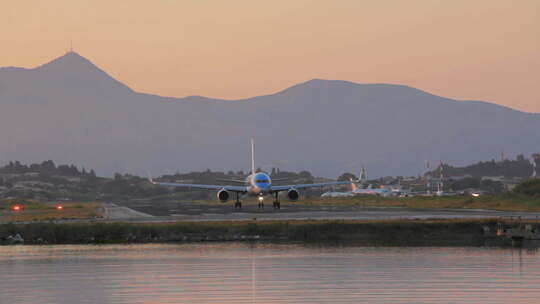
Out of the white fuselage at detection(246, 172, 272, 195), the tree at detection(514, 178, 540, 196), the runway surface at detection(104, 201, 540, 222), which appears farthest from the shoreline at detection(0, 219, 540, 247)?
the tree at detection(514, 178, 540, 196)

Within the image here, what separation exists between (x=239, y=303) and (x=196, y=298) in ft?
7.65

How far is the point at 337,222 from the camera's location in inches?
2768

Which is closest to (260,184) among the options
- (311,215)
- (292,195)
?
(292,195)

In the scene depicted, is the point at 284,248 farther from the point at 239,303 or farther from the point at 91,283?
the point at 239,303

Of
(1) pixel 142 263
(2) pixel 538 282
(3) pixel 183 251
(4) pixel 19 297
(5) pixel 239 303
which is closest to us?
(5) pixel 239 303

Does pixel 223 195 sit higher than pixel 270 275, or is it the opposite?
pixel 223 195

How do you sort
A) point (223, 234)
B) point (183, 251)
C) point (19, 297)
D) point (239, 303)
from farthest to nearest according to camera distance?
1. point (223, 234)
2. point (183, 251)
3. point (19, 297)
4. point (239, 303)

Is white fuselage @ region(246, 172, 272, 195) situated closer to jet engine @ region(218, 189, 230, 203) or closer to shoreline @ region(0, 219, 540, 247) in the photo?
jet engine @ region(218, 189, 230, 203)

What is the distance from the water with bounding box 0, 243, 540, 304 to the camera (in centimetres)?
3750

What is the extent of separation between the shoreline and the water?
6.75 meters

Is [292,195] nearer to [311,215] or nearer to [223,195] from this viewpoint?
[223,195]

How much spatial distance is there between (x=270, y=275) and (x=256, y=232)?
79.8 feet

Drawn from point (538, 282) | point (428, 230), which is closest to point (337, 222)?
point (428, 230)

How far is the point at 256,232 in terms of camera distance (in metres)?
68.9
